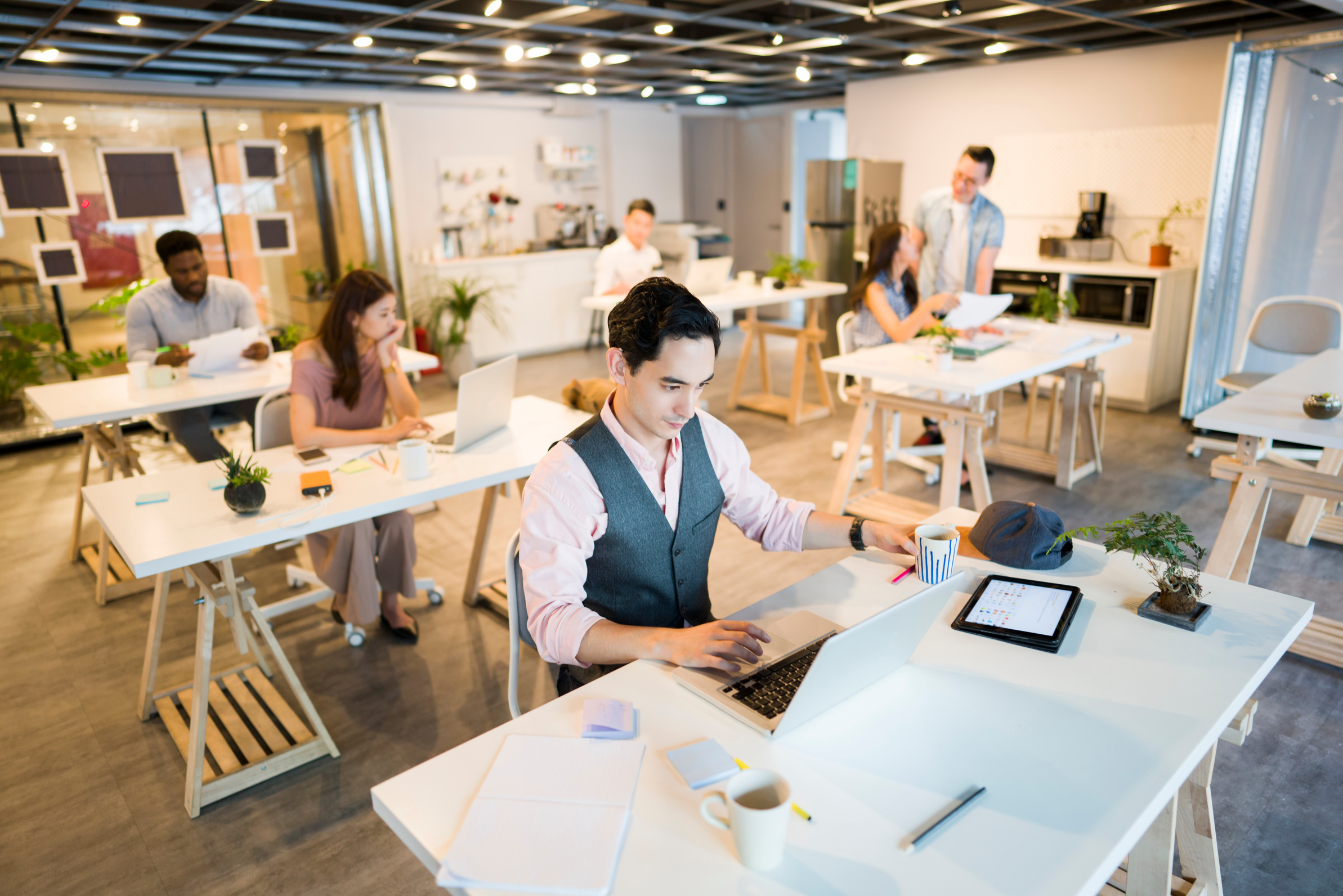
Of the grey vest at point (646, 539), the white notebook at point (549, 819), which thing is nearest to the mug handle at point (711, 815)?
the white notebook at point (549, 819)

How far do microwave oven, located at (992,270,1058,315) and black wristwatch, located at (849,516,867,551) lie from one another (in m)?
4.85

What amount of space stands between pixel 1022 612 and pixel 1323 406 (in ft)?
6.03

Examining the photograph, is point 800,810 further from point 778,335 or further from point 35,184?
point 35,184

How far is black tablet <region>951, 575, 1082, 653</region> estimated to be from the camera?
1501mm

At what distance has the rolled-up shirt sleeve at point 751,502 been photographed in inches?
73.4

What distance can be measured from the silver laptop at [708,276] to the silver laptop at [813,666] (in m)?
4.15

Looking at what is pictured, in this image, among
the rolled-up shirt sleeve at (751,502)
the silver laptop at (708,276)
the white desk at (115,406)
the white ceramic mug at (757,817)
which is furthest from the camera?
the silver laptop at (708,276)

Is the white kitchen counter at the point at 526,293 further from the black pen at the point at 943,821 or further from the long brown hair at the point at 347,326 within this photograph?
Answer: the black pen at the point at 943,821

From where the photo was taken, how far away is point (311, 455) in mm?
2740

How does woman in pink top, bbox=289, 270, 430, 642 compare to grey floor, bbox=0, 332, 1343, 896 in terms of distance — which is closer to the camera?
grey floor, bbox=0, 332, 1343, 896

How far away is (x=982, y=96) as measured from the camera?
691 cm

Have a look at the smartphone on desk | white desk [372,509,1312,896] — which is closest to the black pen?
white desk [372,509,1312,896]

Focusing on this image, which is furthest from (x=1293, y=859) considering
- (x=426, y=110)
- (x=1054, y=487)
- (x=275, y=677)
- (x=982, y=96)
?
(x=426, y=110)

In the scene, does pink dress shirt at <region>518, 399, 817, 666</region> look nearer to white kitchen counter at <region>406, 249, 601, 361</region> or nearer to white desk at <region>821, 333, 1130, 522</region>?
white desk at <region>821, 333, 1130, 522</region>
